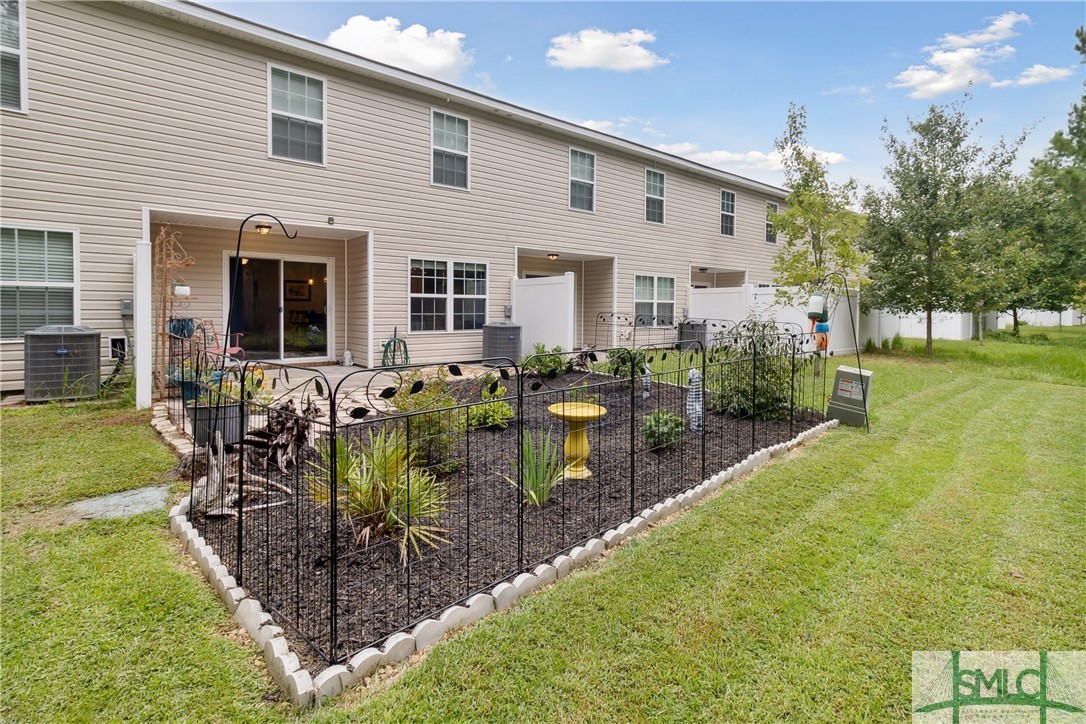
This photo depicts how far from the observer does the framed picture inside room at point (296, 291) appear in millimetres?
9820

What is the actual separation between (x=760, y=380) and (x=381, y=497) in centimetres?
483

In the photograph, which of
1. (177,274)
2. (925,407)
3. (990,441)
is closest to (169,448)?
A: (177,274)

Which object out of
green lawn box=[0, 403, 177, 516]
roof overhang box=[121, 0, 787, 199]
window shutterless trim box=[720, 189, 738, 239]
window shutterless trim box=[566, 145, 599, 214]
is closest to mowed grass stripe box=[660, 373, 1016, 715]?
green lawn box=[0, 403, 177, 516]

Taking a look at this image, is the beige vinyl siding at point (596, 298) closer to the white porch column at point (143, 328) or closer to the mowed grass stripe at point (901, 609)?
the white porch column at point (143, 328)

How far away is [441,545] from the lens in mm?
3143

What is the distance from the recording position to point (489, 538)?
10.8 feet

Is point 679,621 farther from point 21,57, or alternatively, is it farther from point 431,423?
point 21,57

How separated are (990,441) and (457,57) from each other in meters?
12.1

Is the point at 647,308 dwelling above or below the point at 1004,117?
below

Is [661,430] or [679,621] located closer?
[679,621]

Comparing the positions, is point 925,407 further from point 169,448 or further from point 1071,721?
point 169,448
